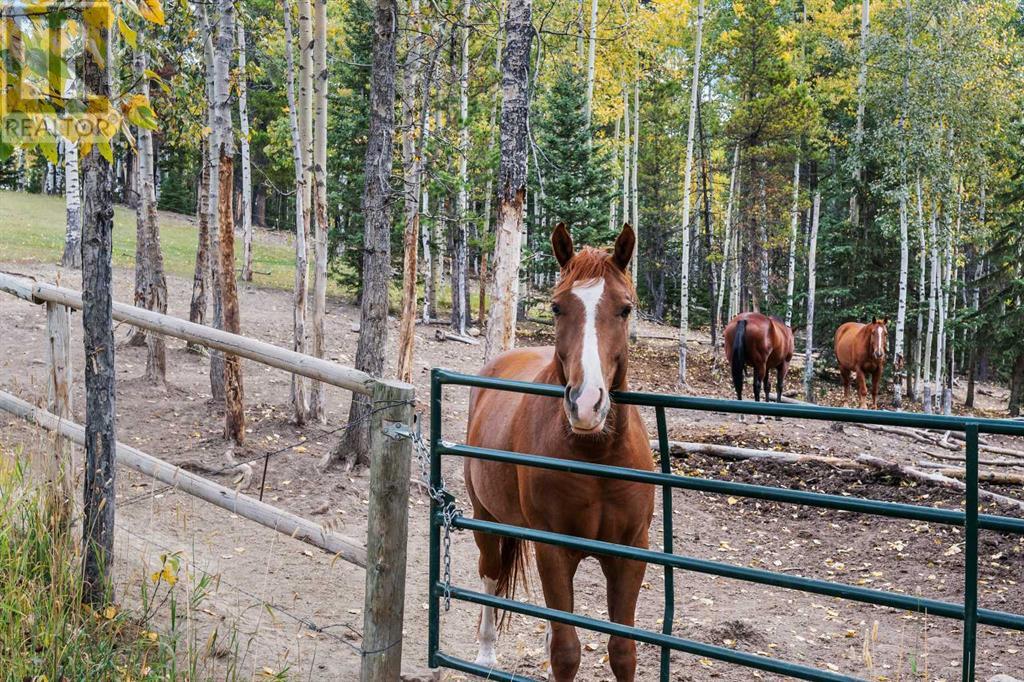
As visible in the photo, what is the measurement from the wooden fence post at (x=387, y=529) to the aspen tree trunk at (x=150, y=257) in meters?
7.94

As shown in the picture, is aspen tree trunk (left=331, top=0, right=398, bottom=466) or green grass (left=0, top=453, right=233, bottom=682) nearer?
green grass (left=0, top=453, right=233, bottom=682)

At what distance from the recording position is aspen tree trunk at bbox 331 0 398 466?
7707 mm

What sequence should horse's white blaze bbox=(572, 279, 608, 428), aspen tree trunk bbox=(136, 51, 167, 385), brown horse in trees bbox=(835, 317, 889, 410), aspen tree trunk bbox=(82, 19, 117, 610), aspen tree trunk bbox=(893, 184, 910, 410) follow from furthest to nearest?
aspen tree trunk bbox=(893, 184, 910, 410), brown horse in trees bbox=(835, 317, 889, 410), aspen tree trunk bbox=(136, 51, 167, 385), aspen tree trunk bbox=(82, 19, 117, 610), horse's white blaze bbox=(572, 279, 608, 428)

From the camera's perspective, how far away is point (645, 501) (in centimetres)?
321

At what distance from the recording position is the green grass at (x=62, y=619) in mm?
3025

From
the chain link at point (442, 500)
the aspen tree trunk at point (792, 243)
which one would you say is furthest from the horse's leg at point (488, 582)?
the aspen tree trunk at point (792, 243)

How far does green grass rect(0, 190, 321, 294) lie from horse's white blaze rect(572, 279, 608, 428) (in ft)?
68.6

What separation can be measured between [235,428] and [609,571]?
613cm

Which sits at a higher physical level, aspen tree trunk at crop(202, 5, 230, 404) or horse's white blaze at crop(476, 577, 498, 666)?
aspen tree trunk at crop(202, 5, 230, 404)

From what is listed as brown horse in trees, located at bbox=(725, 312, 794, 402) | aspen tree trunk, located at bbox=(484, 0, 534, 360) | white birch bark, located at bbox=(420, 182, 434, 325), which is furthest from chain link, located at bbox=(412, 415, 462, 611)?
white birch bark, located at bbox=(420, 182, 434, 325)

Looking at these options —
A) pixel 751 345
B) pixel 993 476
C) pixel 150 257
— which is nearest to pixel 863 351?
pixel 751 345

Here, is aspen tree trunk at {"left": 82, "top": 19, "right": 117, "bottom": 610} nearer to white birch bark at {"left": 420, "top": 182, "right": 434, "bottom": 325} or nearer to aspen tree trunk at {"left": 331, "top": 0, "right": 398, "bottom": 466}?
aspen tree trunk at {"left": 331, "top": 0, "right": 398, "bottom": 466}

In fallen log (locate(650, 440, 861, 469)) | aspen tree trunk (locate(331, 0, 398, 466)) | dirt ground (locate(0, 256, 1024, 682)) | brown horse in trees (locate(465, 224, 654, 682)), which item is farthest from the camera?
fallen log (locate(650, 440, 861, 469))

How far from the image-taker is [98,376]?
3518mm
